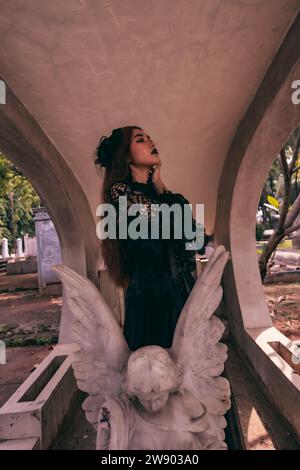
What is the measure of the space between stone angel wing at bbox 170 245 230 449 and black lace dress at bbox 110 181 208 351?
0.22 meters

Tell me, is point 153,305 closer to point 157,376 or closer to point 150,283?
point 150,283

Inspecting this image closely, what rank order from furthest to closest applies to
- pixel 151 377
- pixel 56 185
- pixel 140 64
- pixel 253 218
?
pixel 253 218 < pixel 56 185 < pixel 140 64 < pixel 151 377

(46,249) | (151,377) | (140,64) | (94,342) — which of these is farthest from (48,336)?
(140,64)

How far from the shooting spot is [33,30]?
2158 mm

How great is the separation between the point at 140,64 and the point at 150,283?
2.06 metres

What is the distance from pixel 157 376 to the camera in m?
1.39

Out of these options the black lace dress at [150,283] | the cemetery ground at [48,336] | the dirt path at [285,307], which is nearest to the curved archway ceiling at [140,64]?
the black lace dress at [150,283]

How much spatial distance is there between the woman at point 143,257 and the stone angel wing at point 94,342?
228mm

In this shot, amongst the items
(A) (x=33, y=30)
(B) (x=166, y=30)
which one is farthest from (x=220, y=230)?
(A) (x=33, y=30)

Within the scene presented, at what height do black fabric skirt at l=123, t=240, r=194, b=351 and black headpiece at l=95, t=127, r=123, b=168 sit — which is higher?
black headpiece at l=95, t=127, r=123, b=168

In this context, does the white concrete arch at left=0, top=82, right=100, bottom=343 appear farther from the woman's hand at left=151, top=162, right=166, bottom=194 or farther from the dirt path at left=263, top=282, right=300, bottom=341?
the dirt path at left=263, top=282, right=300, bottom=341

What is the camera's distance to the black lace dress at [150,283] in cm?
182

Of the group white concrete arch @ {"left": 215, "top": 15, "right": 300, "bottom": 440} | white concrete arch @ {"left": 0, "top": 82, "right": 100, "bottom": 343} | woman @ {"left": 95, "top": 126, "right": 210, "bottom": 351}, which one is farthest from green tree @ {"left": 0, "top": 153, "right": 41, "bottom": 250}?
woman @ {"left": 95, "top": 126, "right": 210, "bottom": 351}

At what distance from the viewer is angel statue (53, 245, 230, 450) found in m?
1.46
